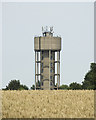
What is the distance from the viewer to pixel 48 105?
1661 cm

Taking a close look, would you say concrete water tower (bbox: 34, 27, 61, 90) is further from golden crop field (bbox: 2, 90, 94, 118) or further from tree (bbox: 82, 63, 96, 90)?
golden crop field (bbox: 2, 90, 94, 118)

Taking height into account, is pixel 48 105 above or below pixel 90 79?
below

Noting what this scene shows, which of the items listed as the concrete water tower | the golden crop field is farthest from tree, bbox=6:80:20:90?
the golden crop field

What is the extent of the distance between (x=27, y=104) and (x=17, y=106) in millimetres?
691

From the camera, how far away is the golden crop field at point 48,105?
14.6m

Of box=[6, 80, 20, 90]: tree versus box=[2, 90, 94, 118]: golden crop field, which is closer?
box=[2, 90, 94, 118]: golden crop field

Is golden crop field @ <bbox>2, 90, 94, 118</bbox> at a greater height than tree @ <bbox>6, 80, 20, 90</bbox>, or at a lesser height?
lesser

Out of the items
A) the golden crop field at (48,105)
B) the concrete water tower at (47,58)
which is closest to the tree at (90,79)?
the concrete water tower at (47,58)

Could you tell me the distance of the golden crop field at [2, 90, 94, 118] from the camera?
14.6m

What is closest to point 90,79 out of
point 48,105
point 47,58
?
point 47,58

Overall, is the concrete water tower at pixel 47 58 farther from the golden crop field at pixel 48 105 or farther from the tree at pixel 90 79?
the golden crop field at pixel 48 105

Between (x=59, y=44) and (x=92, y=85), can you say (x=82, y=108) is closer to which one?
(x=92, y=85)

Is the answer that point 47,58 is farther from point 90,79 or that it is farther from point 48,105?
point 48,105

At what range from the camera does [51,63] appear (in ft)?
278
